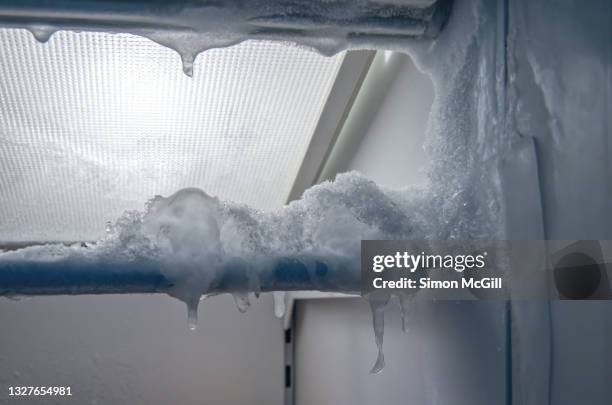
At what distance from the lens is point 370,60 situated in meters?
1.43

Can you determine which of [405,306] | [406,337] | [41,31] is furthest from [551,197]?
[41,31]

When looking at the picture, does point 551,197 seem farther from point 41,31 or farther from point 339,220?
point 41,31

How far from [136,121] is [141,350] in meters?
1.60

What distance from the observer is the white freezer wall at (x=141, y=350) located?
8.83ft

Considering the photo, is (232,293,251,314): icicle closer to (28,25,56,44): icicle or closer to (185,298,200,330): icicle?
(185,298,200,330): icicle

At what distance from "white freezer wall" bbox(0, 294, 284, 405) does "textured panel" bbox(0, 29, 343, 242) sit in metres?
0.95

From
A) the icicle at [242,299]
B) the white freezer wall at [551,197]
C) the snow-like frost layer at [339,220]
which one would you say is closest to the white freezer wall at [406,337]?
the white freezer wall at [551,197]

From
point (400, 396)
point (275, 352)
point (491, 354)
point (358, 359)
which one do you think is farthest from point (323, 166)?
point (275, 352)

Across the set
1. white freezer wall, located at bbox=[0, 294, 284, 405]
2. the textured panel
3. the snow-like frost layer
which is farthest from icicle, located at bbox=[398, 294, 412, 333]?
white freezer wall, located at bbox=[0, 294, 284, 405]

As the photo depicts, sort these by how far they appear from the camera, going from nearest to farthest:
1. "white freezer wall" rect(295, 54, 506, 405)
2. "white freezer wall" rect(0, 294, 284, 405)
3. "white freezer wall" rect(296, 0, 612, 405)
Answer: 1. "white freezer wall" rect(296, 0, 612, 405)
2. "white freezer wall" rect(295, 54, 506, 405)
3. "white freezer wall" rect(0, 294, 284, 405)

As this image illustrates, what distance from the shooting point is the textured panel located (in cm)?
126

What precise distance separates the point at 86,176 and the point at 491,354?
1.21 m

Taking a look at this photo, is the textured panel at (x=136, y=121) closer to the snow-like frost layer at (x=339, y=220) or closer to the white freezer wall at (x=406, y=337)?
the white freezer wall at (x=406, y=337)

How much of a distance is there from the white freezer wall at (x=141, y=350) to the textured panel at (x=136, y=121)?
945 millimetres
